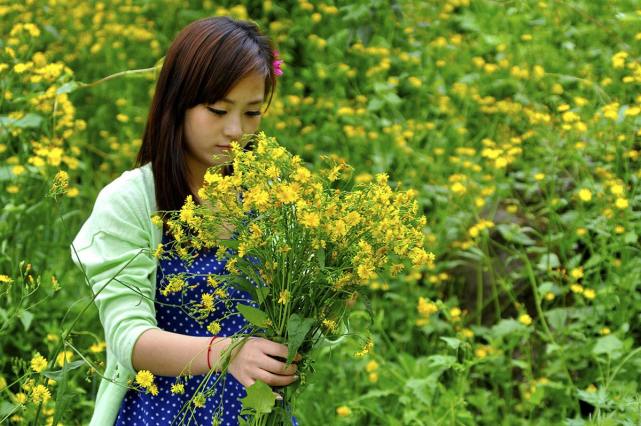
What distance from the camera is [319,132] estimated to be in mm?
3535

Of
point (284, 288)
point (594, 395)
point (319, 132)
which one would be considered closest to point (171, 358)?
point (284, 288)

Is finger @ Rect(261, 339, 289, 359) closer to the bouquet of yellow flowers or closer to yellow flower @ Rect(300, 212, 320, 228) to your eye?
the bouquet of yellow flowers

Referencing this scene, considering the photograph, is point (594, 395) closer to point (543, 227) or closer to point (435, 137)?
point (543, 227)

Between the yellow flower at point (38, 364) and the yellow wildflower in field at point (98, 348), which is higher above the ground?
the yellow flower at point (38, 364)

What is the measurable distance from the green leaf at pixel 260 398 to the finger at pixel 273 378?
0.02m

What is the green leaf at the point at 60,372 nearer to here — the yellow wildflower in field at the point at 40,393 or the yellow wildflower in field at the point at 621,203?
the yellow wildflower in field at the point at 40,393

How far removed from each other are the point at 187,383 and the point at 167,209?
293 mm

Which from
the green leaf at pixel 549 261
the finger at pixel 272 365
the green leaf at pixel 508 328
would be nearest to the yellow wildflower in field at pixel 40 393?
the finger at pixel 272 365

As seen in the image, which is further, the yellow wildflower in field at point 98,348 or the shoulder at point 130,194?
the yellow wildflower in field at point 98,348

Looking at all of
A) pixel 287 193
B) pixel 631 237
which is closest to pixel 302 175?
pixel 287 193

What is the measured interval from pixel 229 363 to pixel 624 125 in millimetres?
1920

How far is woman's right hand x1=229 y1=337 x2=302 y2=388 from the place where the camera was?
131 cm

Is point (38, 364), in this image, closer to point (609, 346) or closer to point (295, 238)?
point (295, 238)

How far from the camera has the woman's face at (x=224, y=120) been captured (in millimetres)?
1638
